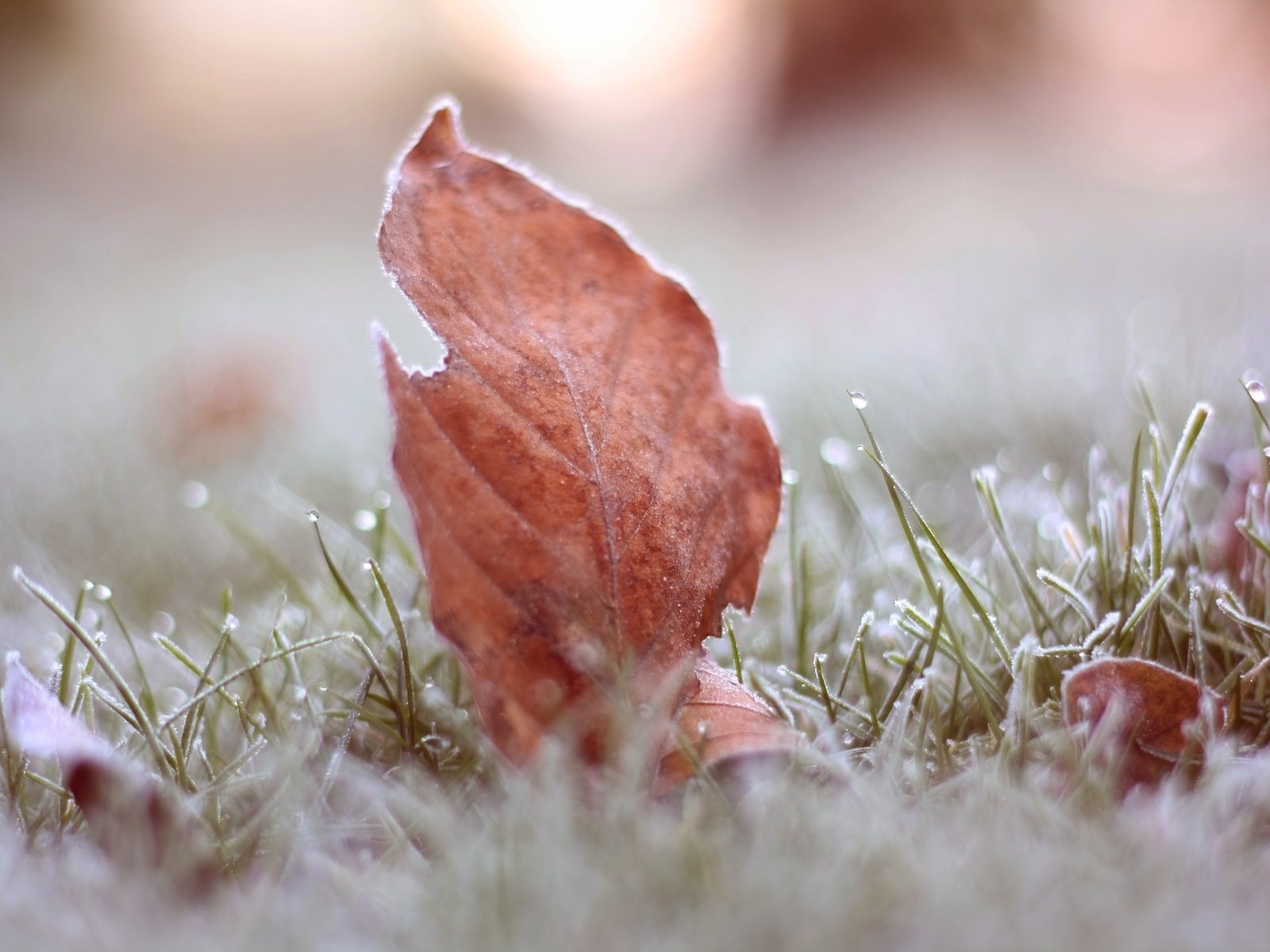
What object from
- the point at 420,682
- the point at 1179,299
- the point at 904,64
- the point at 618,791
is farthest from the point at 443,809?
the point at 904,64

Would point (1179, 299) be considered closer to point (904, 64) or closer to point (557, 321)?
point (557, 321)

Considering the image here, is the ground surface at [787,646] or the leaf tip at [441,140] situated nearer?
the ground surface at [787,646]

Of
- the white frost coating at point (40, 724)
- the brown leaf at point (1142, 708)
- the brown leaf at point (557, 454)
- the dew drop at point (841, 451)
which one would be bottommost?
the brown leaf at point (1142, 708)

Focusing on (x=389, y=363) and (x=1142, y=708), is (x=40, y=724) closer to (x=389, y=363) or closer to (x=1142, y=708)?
(x=389, y=363)

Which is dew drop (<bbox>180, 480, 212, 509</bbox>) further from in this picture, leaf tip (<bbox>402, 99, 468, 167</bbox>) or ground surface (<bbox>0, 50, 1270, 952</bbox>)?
leaf tip (<bbox>402, 99, 468, 167</bbox>)

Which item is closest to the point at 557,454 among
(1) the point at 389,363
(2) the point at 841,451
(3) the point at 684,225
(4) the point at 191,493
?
(1) the point at 389,363

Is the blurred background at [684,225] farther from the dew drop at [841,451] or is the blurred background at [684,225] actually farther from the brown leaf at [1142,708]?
the brown leaf at [1142,708]

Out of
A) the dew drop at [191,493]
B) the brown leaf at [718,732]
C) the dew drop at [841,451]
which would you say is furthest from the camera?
the dew drop at [191,493]

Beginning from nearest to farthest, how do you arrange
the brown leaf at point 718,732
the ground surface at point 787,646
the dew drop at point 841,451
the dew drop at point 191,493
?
the ground surface at point 787,646, the brown leaf at point 718,732, the dew drop at point 841,451, the dew drop at point 191,493

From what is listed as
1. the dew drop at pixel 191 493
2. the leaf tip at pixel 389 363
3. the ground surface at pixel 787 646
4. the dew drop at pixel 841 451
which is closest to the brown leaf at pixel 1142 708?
the ground surface at pixel 787 646
